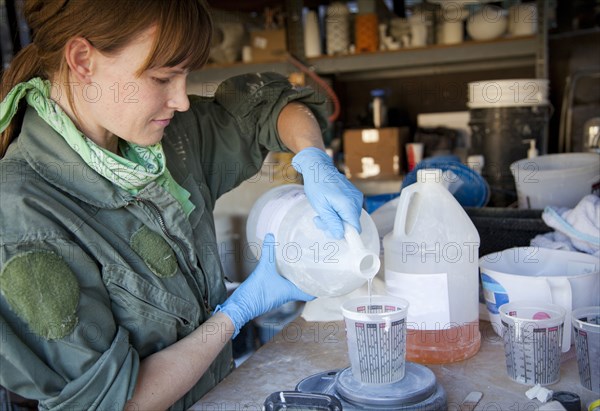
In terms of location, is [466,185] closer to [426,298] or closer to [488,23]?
[426,298]

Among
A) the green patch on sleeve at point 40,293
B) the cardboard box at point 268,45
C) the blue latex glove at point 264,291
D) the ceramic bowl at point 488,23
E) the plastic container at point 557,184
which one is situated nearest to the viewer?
the green patch on sleeve at point 40,293

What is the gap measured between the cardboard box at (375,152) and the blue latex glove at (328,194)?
2401 mm

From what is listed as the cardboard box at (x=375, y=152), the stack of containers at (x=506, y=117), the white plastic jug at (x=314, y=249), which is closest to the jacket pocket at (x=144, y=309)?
the white plastic jug at (x=314, y=249)

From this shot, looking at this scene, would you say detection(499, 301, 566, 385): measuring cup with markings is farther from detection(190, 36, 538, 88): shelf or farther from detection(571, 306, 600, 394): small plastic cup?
detection(190, 36, 538, 88): shelf

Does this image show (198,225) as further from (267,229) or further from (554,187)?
(554,187)

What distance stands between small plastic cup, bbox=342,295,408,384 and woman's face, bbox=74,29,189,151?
1.82ft

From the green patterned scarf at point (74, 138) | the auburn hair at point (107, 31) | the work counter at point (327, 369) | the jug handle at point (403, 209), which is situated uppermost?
the auburn hair at point (107, 31)

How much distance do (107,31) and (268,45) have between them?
3.09 meters

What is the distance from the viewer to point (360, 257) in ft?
3.59

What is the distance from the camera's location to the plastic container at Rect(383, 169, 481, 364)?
1179mm

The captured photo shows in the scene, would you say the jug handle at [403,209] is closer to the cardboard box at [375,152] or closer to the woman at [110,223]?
the woman at [110,223]

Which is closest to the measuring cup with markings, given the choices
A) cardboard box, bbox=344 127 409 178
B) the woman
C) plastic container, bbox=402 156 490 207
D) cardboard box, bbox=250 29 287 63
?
the woman

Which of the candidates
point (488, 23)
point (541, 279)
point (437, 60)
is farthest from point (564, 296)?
point (437, 60)

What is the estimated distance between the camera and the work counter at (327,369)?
105cm
